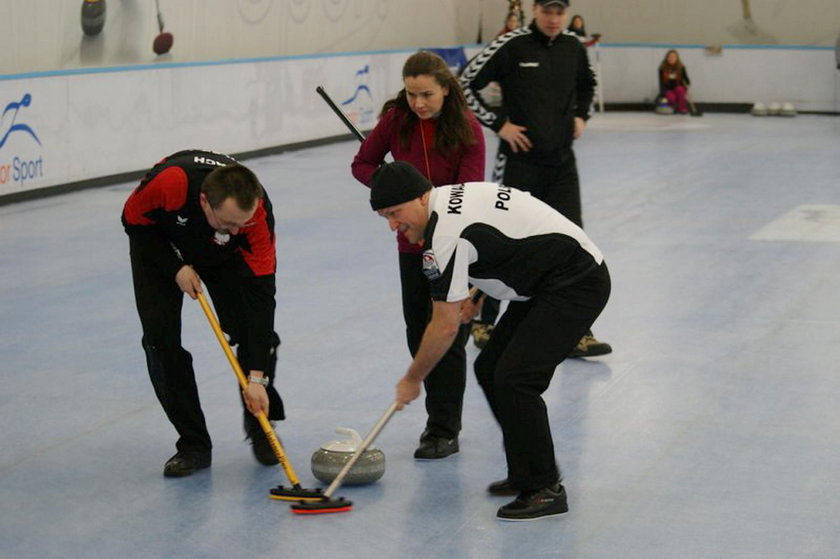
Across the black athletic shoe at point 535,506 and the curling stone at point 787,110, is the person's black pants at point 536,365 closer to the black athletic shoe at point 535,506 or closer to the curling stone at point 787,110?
the black athletic shoe at point 535,506

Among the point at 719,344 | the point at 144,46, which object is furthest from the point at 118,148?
the point at 719,344

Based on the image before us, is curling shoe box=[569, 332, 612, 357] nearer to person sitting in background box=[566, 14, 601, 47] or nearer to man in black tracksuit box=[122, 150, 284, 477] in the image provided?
man in black tracksuit box=[122, 150, 284, 477]

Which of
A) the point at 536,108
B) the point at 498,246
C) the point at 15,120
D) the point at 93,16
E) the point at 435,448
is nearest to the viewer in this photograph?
the point at 498,246

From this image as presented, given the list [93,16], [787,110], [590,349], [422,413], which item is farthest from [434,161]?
[787,110]

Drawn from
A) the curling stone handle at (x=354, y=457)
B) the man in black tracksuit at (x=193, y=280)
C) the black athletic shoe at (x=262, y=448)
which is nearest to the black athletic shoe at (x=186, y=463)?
the man in black tracksuit at (x=193, y=280)

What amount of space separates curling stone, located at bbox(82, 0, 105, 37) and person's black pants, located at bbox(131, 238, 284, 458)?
31.6 ft

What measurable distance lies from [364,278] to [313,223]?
7.60 feet

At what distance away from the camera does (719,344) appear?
22.2 ft

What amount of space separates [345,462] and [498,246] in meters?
1.04

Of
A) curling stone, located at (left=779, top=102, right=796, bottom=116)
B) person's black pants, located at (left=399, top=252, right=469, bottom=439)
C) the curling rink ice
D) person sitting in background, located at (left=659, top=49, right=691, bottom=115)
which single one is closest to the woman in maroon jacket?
person's black pants, located at (left=399, top=252, right=469, bottom=439)

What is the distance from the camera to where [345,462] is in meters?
4.68

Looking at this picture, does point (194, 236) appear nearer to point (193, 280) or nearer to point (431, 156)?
point (193, 280)

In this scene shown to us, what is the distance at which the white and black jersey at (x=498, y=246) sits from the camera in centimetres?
404

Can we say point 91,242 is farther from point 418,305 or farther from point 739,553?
point 739,553
